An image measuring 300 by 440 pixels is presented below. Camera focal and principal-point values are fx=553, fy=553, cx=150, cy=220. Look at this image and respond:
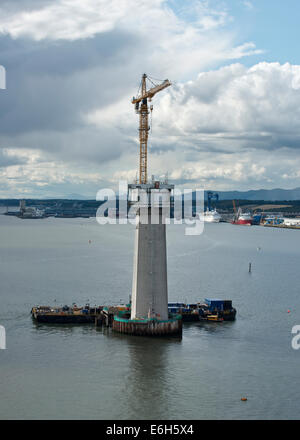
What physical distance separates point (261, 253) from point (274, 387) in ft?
250

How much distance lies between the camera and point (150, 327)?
3538 cm

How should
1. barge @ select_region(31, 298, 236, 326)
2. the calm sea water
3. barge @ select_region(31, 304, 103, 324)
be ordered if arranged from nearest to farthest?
the calm sea water, barge @ select_region(31, 298, 236, 326), barge @ select_region(31, 304, 103, 324)

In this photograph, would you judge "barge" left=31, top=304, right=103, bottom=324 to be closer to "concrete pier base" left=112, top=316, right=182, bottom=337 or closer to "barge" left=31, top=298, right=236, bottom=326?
"barge" left=31, top=298, right=236, bottom=326

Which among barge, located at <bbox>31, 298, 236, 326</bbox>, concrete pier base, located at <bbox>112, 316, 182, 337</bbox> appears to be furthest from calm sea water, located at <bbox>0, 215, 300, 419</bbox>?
barge, located at <bbox>31, 298, 236, 326</bbox>

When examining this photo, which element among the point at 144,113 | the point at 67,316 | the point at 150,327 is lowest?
the point at 150,327

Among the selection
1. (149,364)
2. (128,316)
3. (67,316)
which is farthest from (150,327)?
(67,316)

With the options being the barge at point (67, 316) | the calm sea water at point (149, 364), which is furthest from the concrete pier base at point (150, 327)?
the barge at point (67, 316)

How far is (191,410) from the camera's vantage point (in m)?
24.7

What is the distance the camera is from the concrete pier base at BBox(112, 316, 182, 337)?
116 ft

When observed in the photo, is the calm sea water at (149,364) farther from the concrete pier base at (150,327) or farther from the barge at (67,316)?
the barge at (67,316)

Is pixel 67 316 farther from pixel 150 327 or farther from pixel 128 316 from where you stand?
pixel 150 327

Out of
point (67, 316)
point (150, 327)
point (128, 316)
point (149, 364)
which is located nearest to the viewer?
point (149, 364)

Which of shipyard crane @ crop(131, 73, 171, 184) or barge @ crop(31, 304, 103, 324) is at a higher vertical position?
shipyard crane @ crop(131, 73, 171, 184)
